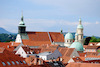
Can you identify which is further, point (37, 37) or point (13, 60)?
point (37, 37)

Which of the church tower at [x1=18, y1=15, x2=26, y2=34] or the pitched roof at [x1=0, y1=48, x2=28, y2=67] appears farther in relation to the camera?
the church tower at [x1=18, y1=15, x2=26, y2=34]

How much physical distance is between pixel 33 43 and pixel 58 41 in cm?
1517

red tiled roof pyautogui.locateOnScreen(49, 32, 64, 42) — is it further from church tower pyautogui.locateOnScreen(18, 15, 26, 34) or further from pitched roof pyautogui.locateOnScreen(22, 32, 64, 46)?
church tower pyautogui.locateOnScreen(18, 15, 26, 34)

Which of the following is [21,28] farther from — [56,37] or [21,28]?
[56,37]

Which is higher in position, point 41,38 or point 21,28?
point 21,28

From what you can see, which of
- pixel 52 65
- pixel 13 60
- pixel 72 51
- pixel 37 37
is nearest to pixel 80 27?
pixel 37 37

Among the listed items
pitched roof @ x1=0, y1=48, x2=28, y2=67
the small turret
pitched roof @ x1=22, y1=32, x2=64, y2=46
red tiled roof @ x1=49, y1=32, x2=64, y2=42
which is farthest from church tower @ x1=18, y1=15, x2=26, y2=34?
pitched roof @ x1=0, y1=48, x2=28, y2=67

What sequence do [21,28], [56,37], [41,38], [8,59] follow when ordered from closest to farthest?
[8,59] → [21,28] → [41,38] → [56,37]

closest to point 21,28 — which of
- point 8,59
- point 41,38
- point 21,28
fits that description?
point 21,28

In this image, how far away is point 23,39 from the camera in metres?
146

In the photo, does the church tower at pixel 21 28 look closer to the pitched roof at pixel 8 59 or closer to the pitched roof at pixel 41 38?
the pitched roof at pixel 41 38

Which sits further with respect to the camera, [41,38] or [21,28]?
[41,38]

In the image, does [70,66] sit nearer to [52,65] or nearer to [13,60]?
[13,60]

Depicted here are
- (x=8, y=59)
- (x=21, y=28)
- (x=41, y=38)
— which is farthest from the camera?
(x=41, y=38)
